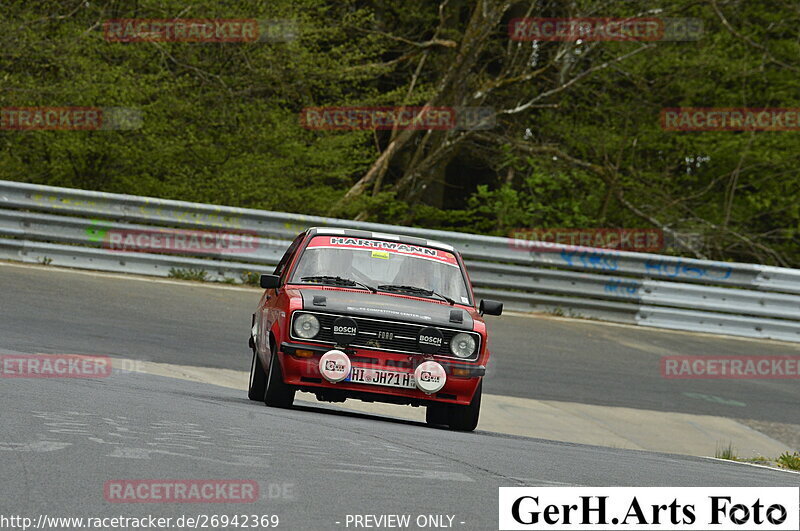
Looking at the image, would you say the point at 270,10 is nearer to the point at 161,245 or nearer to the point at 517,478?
the point at 161,245

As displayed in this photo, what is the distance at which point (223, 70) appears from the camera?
20844 millimetres

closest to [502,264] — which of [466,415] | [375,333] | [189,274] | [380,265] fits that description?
[189,274]

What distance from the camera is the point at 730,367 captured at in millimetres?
15211

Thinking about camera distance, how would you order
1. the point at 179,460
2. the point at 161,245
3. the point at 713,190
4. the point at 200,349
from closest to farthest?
1. the point at 179,460
2. the point at 200,349
3. the point at 161,245
4. the point at 713,190

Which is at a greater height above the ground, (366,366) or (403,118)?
(403,118)

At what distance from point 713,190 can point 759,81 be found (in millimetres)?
2551

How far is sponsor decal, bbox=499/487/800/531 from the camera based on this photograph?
5.05 metres

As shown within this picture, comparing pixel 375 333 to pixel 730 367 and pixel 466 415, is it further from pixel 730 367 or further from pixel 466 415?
pixel 730 367

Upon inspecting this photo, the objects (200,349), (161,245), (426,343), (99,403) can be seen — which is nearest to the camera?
(99,403)

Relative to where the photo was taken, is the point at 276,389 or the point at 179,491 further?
the point at 276,389

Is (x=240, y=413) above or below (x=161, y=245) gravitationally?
below

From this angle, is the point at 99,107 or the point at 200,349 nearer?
the point at 200,349

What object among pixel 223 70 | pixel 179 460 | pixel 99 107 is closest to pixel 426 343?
pixel 179 460

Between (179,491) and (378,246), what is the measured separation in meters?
4.84
